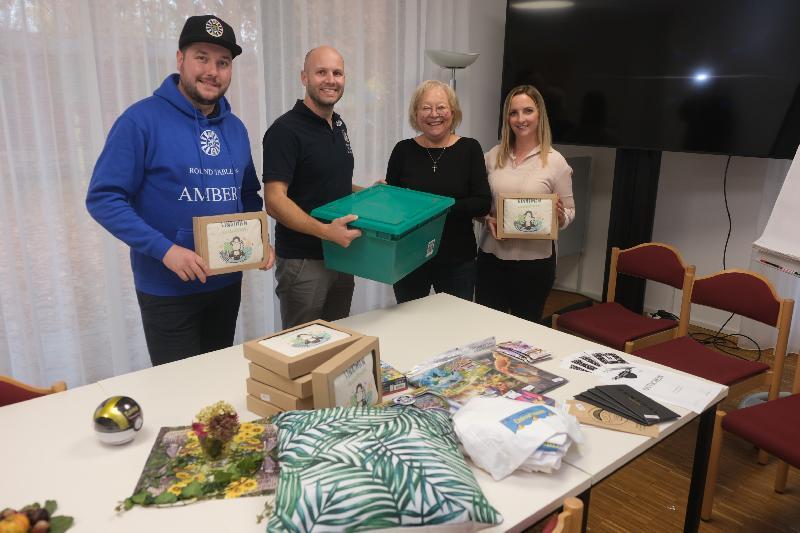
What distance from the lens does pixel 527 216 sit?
238 cm

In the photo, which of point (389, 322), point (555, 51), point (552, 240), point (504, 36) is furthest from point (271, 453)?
point (504, 36)

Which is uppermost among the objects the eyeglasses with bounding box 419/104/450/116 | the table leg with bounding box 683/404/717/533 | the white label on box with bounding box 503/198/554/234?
the eyeglasses with bounding box 419/104/450/116

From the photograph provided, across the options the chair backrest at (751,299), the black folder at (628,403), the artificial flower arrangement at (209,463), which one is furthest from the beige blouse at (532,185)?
the artificial flower arrangement at (209,463)

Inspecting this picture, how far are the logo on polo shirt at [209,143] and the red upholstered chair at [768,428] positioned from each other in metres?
1.74

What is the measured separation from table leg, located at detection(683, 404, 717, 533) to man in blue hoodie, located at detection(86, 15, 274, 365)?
1325 mm

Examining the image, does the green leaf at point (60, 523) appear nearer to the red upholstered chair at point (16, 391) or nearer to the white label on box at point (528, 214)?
the red upholstered chair at point (16, 391)

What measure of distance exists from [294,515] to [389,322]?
1118 millimetres

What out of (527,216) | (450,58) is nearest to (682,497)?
(527,216)

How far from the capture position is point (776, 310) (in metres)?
2.26

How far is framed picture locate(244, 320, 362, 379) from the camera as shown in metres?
1.32

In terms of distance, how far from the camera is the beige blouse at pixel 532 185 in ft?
8.17

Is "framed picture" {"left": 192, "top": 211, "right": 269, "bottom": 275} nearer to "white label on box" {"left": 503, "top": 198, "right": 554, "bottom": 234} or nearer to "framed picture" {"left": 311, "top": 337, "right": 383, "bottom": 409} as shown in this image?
"framed picture" {"left": 311, "top": 337, "right": 383, "bottom": 409}

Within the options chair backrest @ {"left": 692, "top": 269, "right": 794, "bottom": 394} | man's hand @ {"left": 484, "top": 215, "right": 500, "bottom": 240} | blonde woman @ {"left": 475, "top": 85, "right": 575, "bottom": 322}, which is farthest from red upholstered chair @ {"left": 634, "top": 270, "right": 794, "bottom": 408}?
man's hand @ {"left": 484, "top": 215, "right": 500, "bottom": 240}

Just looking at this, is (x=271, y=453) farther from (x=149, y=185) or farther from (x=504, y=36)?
(x=504, y=36)
